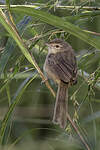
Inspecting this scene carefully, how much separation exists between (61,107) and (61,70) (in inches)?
19.7

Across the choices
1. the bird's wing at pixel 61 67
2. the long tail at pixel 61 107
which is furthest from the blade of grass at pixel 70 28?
the bird's wing at pixel 61 67

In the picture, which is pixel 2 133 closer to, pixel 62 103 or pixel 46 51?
pixel 62 103

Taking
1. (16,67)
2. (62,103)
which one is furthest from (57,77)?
(16,67)

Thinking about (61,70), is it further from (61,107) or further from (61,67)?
(61,107)

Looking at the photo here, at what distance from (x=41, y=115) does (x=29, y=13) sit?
104 inches

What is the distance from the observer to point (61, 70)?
354 cm

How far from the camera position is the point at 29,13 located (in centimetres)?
257

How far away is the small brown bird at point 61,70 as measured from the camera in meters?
3.20

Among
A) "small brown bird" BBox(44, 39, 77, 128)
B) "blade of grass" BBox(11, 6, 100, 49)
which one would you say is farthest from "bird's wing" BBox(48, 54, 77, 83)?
"blade of grass" BBox(11, 6, 100, 49)

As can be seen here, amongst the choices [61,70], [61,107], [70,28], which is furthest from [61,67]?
[70,28]

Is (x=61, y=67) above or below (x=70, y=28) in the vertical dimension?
below

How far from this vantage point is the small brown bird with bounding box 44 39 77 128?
3.20 m

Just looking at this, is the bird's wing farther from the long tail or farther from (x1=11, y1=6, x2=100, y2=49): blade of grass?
(x1=11, y1=6, x2=100, y2=49): blade of grass

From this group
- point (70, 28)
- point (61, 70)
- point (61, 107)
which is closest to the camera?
point (70, 28)
